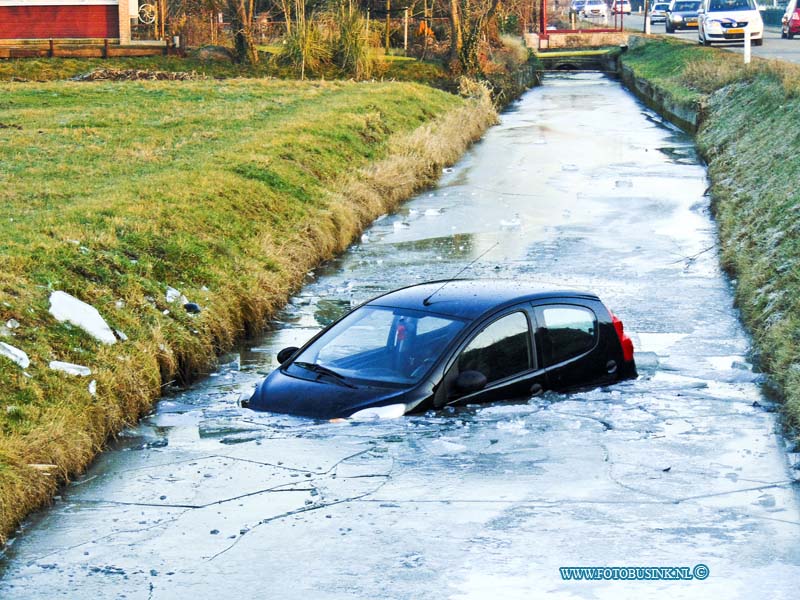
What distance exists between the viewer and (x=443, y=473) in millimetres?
9219

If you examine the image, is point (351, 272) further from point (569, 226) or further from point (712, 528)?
point (712, 528)

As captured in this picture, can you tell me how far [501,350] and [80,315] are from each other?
443 cm

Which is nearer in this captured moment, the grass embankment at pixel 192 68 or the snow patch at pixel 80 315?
the snow patch at pixel 80 315

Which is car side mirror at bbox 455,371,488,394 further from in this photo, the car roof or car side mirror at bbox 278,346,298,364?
car side mirror at bbox 278,346,298,364

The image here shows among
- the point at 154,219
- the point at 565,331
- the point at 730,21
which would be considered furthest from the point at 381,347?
the point at 730,21

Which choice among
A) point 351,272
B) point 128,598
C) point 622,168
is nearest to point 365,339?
point 128,598

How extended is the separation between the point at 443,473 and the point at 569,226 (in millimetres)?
13998

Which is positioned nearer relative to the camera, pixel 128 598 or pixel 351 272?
pixel 128 598

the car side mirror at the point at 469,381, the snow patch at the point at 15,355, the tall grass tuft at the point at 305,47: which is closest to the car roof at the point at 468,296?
the car side mirror at the point at 469,381

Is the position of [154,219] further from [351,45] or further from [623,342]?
[351,45]

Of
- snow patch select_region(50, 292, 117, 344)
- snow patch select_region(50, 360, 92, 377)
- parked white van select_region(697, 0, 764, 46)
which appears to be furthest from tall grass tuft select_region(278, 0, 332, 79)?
snow patch select_region(50, 360, 92, 377)

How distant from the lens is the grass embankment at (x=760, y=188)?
1376cm

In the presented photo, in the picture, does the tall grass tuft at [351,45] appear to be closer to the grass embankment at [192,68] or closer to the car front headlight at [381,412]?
the grass embankment at [192,68]

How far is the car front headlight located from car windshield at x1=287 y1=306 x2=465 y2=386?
0.28m
